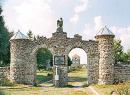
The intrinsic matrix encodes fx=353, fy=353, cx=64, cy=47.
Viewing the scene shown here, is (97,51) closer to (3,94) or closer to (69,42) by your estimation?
(69,42)

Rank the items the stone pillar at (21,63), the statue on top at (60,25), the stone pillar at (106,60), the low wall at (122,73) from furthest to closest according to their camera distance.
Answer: the statue on top at (60,25)
the stone pillar at (21,63)
the low wall at (122,73)
the stone pillar at (106,60)

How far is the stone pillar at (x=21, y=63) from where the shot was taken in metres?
31.5

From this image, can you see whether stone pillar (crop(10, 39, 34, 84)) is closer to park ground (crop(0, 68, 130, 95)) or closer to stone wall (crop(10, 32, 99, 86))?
stone wall (crop(10, 32, 99, 86))

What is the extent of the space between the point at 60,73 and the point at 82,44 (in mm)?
3261

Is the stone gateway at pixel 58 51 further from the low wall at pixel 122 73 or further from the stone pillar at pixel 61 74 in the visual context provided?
the low wall at pixel 122 73

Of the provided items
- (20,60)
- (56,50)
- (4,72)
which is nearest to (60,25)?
(56,50)

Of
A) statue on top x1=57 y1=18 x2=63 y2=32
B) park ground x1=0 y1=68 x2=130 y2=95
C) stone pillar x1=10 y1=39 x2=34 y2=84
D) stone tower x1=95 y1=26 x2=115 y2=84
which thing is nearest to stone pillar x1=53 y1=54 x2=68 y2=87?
park ground x1=0 y1=68 x2=130 y2=95

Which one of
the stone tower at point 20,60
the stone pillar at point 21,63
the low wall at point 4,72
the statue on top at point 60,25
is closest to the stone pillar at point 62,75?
the stone pillar at point 21,63

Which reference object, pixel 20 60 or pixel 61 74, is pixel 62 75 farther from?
pixel 20 60

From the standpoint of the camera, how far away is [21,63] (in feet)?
104

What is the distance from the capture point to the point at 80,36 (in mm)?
31719

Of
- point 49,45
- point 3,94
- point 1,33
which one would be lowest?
point 3,94

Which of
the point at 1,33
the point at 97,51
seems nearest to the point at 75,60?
the point at 97,51

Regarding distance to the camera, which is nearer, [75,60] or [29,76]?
[29,76]
